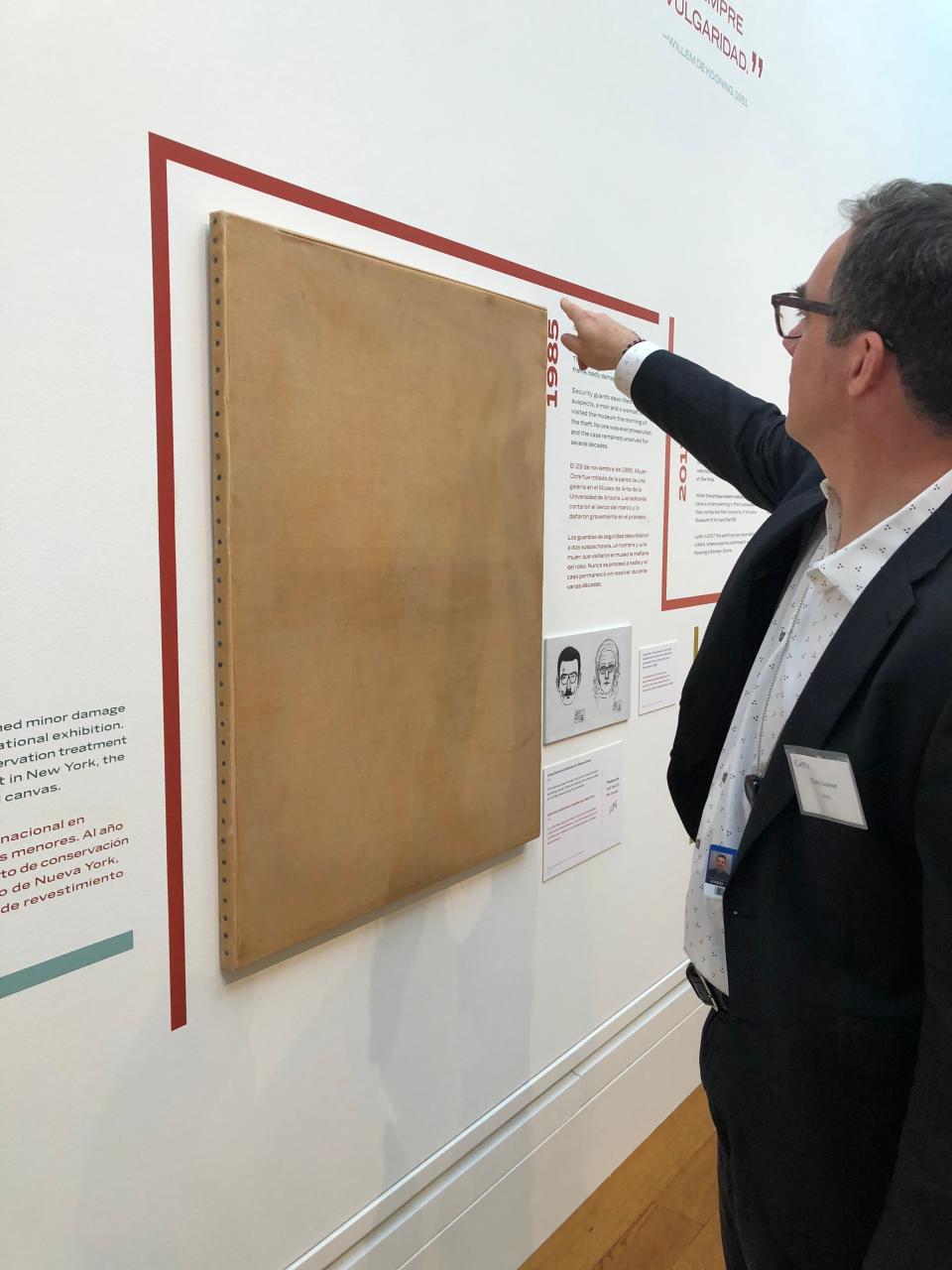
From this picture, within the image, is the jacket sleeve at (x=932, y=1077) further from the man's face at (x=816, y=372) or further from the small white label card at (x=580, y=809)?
Result: the small white label card at (x=580, y=809)

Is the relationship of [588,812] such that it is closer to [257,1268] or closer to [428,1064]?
[428,1064]

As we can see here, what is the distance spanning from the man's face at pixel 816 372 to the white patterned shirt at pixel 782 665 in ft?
0.40

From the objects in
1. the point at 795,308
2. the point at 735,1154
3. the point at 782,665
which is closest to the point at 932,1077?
the point at 735,1154

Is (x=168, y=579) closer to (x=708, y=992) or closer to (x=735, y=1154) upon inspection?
(x=708, y=992)

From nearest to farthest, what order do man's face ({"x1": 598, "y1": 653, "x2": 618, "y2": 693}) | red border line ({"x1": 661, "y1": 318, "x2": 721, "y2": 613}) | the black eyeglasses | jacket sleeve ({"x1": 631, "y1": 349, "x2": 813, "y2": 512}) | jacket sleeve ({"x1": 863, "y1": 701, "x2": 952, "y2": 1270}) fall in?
jacket sleeve ({"x1": 863, "y1": 701, "x2": 952, "y2": 1270})
the black eyeglasses
jacket sleeve ({"x1": 631, "y1": 349, "x2": 813, "y2": 512})
man's face ({"x1": 598, "y1": 653, "x2": 618, "y2": 693})
red border line ({"x1": 661, "y1": 318, "x2": 721, "y2": 613})

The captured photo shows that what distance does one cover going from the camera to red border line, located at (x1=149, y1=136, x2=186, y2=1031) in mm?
1226

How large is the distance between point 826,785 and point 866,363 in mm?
552

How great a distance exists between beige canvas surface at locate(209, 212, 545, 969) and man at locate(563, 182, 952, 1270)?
532 mm

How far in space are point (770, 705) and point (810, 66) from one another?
8.22 feet

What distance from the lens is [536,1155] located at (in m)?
2.12

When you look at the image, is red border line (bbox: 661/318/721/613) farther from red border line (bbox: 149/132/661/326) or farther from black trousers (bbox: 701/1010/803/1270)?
black trousers (bbox: 701/1010/803/1270)

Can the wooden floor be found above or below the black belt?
below

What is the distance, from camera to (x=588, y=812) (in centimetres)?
221

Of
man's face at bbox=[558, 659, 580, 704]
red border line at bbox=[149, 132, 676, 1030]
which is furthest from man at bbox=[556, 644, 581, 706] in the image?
red border line at bbox=[149, 132, 676, 1030]
